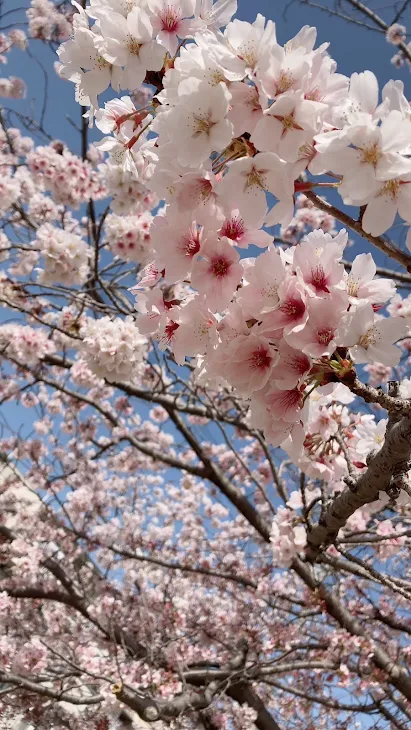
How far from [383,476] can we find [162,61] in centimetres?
119

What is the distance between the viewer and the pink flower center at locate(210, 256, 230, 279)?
958mm

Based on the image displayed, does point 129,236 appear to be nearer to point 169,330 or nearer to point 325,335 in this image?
point 169,330

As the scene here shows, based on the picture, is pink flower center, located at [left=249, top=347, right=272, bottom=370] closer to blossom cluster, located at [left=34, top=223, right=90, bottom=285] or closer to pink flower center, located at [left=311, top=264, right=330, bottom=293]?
pink flower center, located at [left=311, top=264, right=330, bottom=293]

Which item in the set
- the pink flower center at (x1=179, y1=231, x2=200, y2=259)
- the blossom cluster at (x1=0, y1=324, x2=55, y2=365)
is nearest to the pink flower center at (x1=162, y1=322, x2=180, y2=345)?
the pink flower center at (x1=179, y1=231, x2=200, y2=259)

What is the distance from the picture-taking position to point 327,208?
907 millimetres

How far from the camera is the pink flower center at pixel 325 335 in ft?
2.95

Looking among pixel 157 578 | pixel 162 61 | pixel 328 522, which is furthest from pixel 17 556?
pixel 162 61

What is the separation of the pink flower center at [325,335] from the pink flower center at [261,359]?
0.38 feet

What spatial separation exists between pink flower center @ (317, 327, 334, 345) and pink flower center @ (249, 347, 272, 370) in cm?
12

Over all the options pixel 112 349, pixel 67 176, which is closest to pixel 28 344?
pixel 67 176

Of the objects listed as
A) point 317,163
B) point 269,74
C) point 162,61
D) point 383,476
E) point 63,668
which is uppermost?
point 63,668

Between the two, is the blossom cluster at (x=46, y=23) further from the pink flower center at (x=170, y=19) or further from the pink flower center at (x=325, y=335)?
the pink flower center at (x=325, y=335)

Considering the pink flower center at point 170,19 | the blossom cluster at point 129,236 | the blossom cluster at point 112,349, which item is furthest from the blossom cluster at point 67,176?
the pink flower center at point 170,19

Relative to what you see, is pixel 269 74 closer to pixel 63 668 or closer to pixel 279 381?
pixel 279 381
